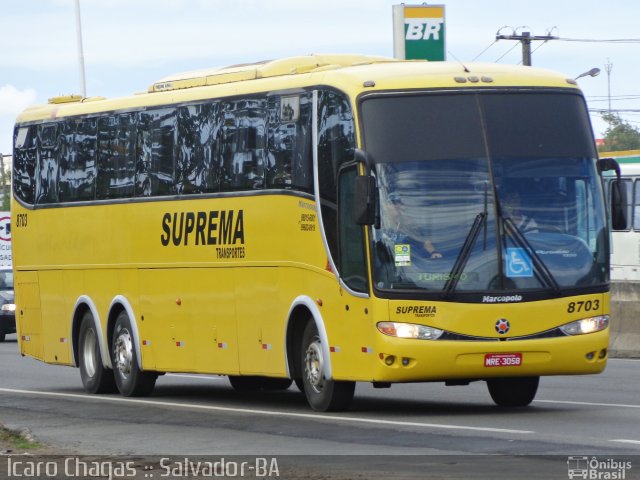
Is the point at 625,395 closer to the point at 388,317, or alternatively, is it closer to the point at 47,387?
the point at 388,317

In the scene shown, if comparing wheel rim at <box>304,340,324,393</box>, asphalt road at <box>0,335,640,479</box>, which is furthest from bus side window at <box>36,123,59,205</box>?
wheel rim at <box>304,340,324,393</box>

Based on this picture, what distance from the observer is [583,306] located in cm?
1620

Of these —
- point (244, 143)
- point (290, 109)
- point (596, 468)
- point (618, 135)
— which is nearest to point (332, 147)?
point (290, 109)

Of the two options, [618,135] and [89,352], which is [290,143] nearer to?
[89,352]

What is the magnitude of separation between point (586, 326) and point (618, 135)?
111612 mm

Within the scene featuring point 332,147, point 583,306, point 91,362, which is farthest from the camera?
point 91,362

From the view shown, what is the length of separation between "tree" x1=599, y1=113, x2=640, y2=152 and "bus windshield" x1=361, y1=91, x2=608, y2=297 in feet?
355

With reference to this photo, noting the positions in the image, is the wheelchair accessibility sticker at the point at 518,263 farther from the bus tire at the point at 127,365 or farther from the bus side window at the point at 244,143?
the bus tire at the point at 127,365

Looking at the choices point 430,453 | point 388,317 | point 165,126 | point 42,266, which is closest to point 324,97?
point 388,317

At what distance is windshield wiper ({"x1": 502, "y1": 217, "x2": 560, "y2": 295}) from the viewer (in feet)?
52.4

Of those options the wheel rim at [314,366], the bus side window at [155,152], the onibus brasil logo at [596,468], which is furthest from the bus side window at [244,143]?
the onibus brasil logo at [596,468]

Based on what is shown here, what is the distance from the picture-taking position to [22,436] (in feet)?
49.1

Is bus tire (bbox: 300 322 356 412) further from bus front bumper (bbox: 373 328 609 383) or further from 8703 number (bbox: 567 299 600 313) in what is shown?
8703 number (bbox: 567 299 600 313)

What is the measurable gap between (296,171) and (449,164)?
6.54 feet
